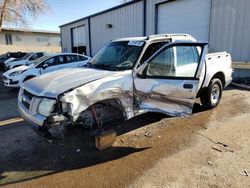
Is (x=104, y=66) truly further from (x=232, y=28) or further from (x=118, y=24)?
(x=118, y=24)

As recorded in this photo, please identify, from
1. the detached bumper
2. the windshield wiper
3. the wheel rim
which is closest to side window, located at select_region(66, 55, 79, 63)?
the windshield wiper

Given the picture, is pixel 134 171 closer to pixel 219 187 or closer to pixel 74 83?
pixel 219 187

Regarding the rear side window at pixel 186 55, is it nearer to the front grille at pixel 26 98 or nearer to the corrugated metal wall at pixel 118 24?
the front grille at pixel 26 98

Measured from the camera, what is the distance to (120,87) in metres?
4.03

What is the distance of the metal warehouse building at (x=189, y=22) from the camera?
10117mm

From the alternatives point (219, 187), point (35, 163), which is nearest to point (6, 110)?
point (35, 163)

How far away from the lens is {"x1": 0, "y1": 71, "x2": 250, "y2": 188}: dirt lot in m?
3.26

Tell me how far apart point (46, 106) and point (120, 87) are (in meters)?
1.28

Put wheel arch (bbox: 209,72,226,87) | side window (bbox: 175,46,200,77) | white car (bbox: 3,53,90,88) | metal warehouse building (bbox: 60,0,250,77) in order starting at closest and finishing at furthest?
1. side window (bbox: 175,46,200,77)
2. wheel arch (bbox: 209,72,226,87)
3. white car (bbox: 3,53,90,88)
4. metal warehouse building (bbox: 60,0,250,77)

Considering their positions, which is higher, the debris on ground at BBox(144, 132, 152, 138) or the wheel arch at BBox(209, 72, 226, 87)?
the wheel arch at BBox(209, 72, 226, 87)

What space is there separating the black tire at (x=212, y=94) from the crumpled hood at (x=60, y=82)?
301 centimetres

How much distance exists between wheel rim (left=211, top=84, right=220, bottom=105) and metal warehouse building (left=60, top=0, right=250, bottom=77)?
4.34 meters

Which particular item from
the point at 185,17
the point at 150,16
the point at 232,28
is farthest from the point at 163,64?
the point at 150,16

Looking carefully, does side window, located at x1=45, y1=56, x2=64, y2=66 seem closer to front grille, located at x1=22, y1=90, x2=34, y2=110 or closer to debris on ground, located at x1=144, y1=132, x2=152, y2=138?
front grille, located at x1=22, y1=90, x2=34, y2=110
